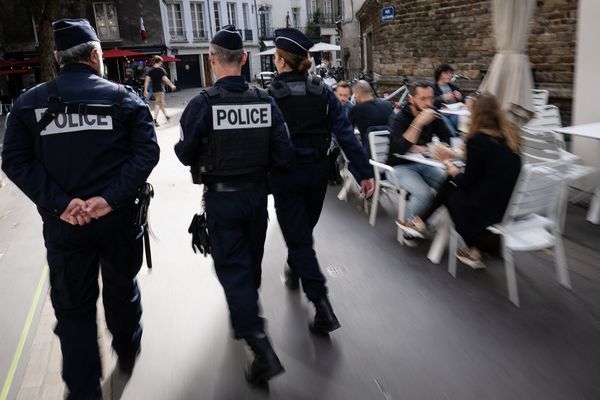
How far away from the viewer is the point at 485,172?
12.9 feet

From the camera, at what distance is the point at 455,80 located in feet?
34.8

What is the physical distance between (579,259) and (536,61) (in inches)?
191

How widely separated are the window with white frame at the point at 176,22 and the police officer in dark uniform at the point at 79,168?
42846mm

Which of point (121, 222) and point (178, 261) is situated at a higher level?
point (121, 222)

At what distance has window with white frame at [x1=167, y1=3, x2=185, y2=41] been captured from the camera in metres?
42.5

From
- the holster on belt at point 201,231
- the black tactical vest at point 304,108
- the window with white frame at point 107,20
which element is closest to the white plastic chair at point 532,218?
the black tactical vest at point 304,108

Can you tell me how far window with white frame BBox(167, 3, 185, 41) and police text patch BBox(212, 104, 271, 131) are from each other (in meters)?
42.8

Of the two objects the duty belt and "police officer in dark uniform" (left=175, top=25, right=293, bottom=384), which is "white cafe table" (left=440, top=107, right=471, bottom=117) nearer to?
"police officer in dark uniform" (left=175, top=25, right=293, bottom=384)

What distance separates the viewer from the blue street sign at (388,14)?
47.6 feet

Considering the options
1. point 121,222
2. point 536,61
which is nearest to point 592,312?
point 121,222

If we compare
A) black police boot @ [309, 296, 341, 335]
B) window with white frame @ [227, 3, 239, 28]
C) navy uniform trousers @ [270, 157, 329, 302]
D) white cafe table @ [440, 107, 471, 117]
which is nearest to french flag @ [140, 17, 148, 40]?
window with white frame @ [227, 3, 239, 28]

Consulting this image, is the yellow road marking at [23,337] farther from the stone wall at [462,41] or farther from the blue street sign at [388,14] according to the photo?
the blue street sign at [388,14]

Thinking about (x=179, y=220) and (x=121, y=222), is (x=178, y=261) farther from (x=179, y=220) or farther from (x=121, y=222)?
(x=121, y=222)

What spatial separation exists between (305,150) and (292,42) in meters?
0.72
